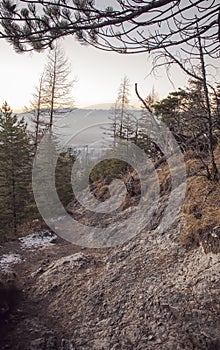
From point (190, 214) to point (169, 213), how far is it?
0.90 m

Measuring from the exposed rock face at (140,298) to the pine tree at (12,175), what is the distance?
794 centimetres

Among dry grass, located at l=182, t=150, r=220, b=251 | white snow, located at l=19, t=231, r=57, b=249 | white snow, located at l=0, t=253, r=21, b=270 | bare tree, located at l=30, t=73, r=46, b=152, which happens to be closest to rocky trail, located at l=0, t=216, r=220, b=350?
dry grass, located at l=182, t=150, r=220, b=251

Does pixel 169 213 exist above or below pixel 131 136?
below

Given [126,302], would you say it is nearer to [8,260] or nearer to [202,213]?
[202,213]

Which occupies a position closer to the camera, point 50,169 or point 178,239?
point 178,239

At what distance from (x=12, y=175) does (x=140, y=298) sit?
1076 cm

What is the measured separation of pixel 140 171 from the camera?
36.8 ft

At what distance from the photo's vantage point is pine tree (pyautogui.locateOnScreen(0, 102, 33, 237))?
13.6m

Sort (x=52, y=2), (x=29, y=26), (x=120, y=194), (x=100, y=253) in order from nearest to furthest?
(x=52, y=2)
(x=29, y=26)
(x=100, y=253)
(x=120, y=194)

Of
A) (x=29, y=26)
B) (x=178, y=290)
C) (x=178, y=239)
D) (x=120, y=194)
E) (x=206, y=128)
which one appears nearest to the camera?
(x=29, y=26)

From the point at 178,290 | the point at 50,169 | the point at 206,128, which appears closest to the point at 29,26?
the point at 178,290

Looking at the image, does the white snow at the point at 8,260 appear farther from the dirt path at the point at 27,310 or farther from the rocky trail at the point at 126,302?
the rocky trail at the point at 126,302

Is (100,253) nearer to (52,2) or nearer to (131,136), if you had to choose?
(52,2)

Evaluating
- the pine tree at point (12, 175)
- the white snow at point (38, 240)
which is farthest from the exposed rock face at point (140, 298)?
the pine tree at point (12, 175)
